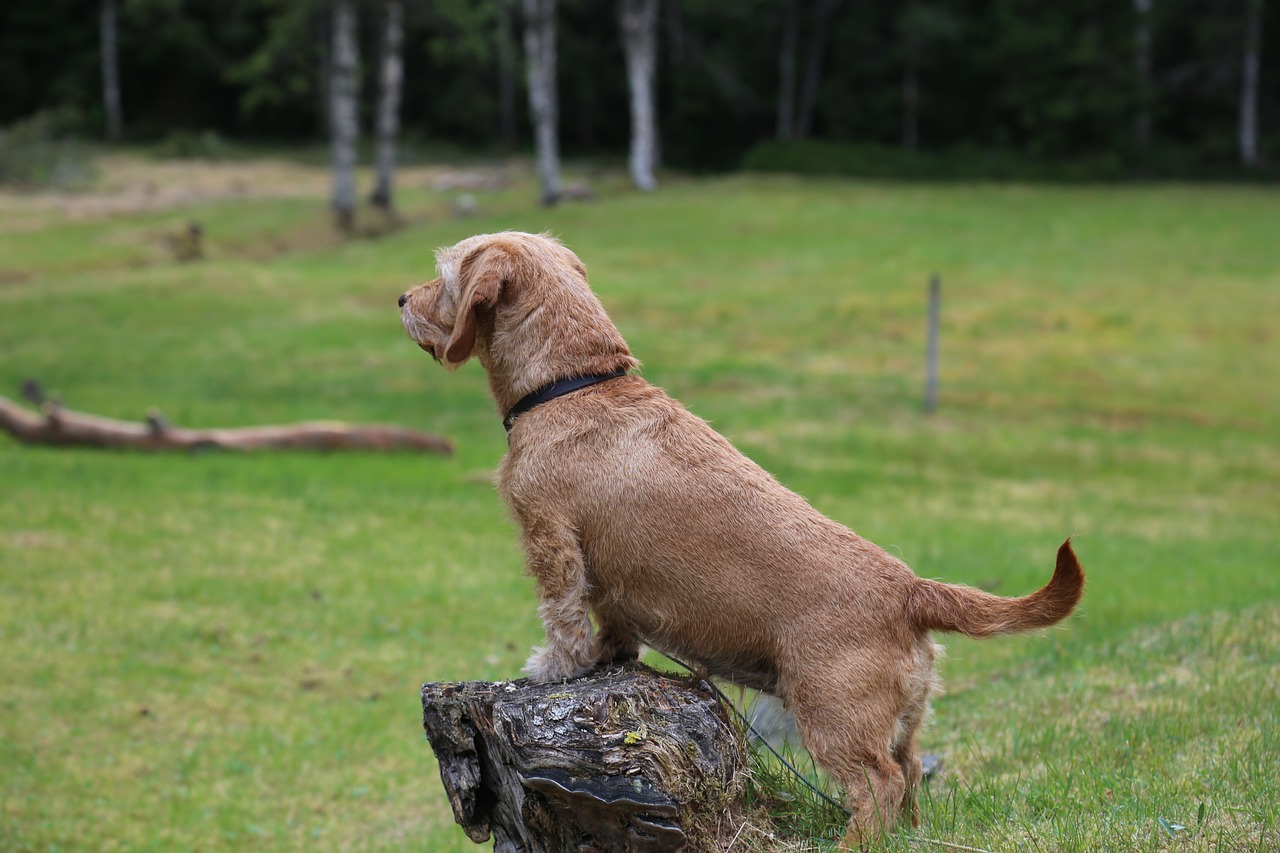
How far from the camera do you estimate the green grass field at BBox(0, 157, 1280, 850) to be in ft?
21.9

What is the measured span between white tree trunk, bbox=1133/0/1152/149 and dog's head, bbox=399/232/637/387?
47959mm

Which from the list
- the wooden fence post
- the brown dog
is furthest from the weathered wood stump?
the wooden fence post

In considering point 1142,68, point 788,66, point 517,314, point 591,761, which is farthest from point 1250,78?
point 591,761

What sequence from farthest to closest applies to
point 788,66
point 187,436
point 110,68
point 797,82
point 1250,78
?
1. point 797,82
2. point 110,68
3. point 788,66
4. point 1250,78
5. point 187,436

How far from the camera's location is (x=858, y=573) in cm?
420

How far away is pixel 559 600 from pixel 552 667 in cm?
27

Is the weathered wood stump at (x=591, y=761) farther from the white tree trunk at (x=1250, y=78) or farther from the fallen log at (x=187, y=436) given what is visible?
the white tree trunk at (x=1250, y=78)

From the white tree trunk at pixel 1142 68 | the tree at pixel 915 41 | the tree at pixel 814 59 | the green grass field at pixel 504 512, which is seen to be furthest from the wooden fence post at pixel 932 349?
the tree at pixel 814 59

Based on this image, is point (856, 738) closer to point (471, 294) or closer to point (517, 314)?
point (517, 314)

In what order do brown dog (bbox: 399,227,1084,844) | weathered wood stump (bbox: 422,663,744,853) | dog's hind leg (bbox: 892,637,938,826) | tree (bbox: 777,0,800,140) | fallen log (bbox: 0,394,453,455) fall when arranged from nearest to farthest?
1. weathered wood stump (bbox: 422,663,744,853)
2. brown dog (bbox: 399,227,1084,844)
3. dog's hind leg (bbox: 892,637,938,826)
4. fallen log (bbox: 0,394,453,455)
5. tree (bbox: 777,0,800,140)

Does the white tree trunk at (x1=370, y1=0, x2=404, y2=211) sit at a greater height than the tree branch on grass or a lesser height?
greater

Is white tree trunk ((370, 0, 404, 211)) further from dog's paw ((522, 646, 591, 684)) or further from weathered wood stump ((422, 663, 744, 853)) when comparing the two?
weathered wood stump ((422, 663, 744, 853))

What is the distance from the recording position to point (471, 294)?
4.42 meters

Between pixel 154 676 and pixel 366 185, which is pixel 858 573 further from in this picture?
pixel 366 185
